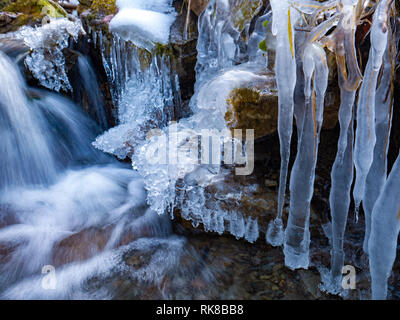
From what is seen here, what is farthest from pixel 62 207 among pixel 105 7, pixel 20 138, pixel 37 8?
pixel 37 8

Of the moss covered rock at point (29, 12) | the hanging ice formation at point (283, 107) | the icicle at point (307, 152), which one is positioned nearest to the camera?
the hanging ice formation at point (283, 107)

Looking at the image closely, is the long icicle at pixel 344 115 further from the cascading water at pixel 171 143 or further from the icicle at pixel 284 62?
the icicle at pixel 284 62

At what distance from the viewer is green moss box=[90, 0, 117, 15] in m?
4.53

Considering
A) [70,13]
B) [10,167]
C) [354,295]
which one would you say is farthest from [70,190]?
[70,13]

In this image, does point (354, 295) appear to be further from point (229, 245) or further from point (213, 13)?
point (213, 13)

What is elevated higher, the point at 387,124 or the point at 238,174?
the point at 387,124

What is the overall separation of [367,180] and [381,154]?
18 centimetres

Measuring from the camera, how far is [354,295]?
192cm

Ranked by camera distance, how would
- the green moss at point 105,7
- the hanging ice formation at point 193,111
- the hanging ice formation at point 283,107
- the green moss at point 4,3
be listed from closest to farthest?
the hanging ice formation at point 283,107, the hanging ice formation at point 193,111, the green moss at point 105,7, the green moss at point 4,3

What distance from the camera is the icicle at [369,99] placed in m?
1.33

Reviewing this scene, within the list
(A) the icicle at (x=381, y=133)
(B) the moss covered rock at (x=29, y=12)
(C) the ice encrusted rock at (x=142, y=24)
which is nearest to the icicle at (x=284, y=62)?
(A) the icicle at (x=381, y=133)

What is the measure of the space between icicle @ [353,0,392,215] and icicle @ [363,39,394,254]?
0.30ft

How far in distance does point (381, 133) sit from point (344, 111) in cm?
26

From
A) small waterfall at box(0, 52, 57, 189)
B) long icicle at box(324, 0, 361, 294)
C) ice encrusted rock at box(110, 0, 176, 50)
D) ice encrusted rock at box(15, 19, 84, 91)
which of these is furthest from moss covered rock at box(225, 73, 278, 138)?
ice encrusted rock at box(15, 19, 84, 91)
